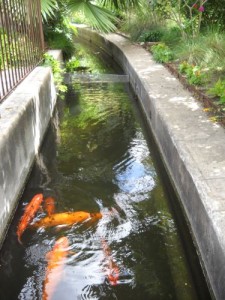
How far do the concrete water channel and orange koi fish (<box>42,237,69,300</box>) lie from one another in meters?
0.54

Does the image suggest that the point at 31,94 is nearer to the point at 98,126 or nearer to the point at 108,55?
the point at 98,126

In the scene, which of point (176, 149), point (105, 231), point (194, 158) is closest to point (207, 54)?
point (176, 149)

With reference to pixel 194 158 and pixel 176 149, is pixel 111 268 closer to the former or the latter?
pixel 194 158

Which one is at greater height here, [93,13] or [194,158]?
[93,13]

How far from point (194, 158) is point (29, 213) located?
1777 mm

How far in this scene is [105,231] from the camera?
3.78 meters

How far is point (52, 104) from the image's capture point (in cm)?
727

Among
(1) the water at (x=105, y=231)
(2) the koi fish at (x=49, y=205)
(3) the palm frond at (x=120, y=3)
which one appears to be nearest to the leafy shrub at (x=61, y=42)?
(3) the palm frond at (x=120, y=3)

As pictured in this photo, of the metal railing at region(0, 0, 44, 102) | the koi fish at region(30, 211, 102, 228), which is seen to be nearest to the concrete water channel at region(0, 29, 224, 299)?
the metal railing at region(0, 0, 44, 102)

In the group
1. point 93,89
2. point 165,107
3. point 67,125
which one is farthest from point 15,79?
point 93,89

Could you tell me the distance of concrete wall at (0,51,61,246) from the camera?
370 centimetres

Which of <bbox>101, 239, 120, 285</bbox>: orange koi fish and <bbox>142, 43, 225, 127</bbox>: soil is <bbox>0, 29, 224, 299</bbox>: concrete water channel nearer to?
<bbox>142, 43, 225, 127</bbox>: soil

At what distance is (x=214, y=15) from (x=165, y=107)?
5.69 metres

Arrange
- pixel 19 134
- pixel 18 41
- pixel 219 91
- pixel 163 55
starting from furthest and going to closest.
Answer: pixel 163 55 → pixel 18 41 → pixel 219 91 → pixel 19 134
